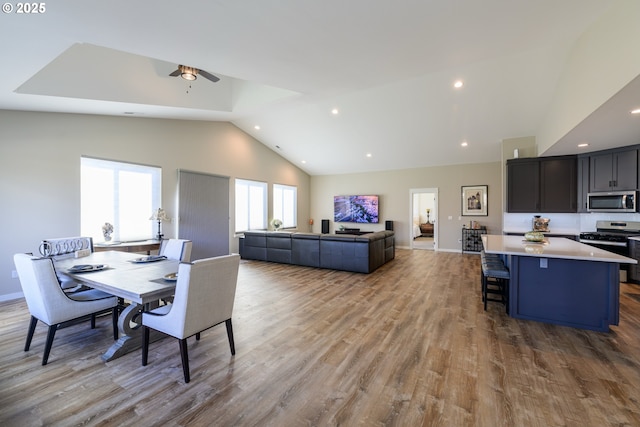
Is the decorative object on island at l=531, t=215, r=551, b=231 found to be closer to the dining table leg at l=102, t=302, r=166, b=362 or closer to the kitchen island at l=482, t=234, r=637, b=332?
the kitchen island at l=482, t=234, r=637, b=332

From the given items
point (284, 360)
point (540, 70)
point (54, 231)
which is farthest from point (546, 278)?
point (54, 231)

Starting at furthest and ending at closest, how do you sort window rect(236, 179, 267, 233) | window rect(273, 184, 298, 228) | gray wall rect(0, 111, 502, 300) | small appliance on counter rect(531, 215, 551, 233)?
1. window rect(273, 184, 298, 228)
2. window rect(236, 179, 267, 233)
3. small appliance on counter rect(531, 215, 551, 233)
4. gray wall rect(0, 111, 502, 300)

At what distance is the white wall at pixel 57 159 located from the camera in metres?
4.01

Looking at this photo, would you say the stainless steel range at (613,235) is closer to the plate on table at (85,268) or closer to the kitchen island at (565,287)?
the kitchen island at (565,287)

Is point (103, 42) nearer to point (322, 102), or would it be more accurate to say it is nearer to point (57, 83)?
point (57, 83)

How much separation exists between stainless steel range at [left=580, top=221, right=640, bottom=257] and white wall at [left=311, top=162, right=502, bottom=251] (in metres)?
2.74

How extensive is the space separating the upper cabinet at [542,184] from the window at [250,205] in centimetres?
682

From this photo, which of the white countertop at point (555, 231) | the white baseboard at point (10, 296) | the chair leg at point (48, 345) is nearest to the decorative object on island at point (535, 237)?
the white countertop at point (555, 231)

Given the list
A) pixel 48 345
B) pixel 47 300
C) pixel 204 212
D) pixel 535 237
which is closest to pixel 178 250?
pixel 47 300

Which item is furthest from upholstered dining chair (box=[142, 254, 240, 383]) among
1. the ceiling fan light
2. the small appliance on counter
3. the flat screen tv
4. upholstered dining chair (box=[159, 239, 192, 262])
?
the flat screen tv

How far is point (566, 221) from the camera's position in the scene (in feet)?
19.9

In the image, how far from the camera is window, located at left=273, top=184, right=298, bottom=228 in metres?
9.52

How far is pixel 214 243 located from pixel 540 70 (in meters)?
7.70

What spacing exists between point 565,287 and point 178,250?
15.6 feet
